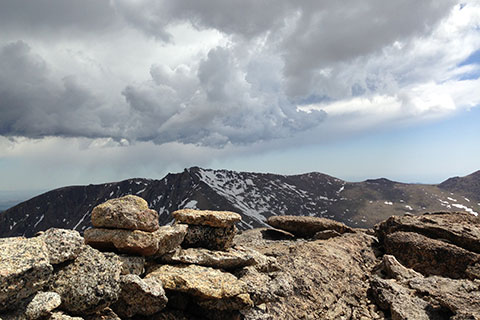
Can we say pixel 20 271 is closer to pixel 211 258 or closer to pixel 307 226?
pixel 211 258

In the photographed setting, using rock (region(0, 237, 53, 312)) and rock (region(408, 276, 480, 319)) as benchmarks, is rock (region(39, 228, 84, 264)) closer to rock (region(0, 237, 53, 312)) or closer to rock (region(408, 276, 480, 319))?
rock (region(0, 237, 53, 312))

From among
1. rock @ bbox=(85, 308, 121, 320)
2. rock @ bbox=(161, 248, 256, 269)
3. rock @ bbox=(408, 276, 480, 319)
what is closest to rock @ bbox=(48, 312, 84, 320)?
rock @ bbox=(85, 308, 121, 320)

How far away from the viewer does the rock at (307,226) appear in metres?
29.5

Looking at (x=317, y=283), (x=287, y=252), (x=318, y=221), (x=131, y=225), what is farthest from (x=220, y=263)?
(x=318, y=221)

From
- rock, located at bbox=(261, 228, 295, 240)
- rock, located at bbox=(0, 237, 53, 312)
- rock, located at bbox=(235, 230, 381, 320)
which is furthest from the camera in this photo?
rock, located at bbox=(261, 228, 295, 240)

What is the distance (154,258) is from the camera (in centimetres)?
1360

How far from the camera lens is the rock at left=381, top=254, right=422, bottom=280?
722 inches

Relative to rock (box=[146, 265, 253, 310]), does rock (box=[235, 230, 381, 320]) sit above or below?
below

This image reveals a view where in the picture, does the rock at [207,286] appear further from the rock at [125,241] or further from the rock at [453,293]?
the rock at [453,293]

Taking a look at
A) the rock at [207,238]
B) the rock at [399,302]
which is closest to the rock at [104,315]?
the rock at [207,238]

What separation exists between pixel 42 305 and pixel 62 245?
209 centimetres

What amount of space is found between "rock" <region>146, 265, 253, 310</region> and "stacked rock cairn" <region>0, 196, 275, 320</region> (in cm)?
4

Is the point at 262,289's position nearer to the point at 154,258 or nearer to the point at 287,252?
the point at 154,258

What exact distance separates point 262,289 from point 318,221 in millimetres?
18349
